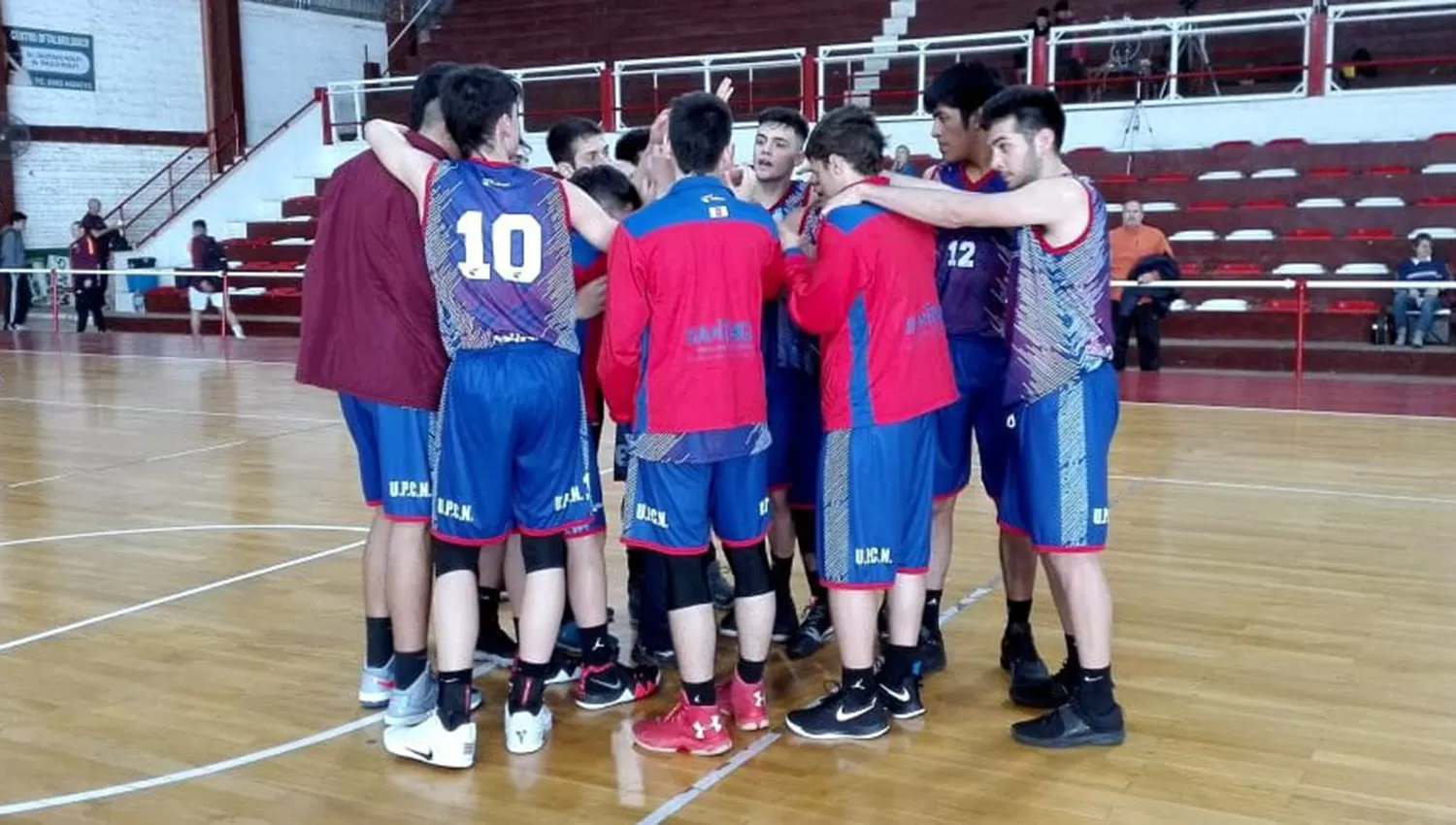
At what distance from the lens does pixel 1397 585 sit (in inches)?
215

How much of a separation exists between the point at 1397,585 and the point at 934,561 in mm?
2197

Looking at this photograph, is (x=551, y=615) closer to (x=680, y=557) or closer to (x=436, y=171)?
(x=680, y=557)

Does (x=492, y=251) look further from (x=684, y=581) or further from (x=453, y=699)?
(x=453, y=699)

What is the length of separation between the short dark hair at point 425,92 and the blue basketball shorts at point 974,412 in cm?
178

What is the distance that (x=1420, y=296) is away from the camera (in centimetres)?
1191

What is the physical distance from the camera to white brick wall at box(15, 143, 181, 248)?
20031 millimetres

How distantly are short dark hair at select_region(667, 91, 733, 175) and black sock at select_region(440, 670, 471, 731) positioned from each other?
155 cm

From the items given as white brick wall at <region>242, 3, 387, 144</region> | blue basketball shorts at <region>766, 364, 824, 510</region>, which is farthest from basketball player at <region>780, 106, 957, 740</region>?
white brick wall at <region>242, 3, 387, 144</region>

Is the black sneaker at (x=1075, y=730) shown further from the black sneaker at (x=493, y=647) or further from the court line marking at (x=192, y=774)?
the court line marking at (x=192, y=774)

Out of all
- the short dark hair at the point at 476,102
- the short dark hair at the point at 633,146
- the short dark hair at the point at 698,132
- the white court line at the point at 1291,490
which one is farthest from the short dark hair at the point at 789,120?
the white court line at the point at 1291,490

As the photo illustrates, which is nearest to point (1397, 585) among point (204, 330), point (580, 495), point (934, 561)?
point (934, 561)

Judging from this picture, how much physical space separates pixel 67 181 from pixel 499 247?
1958 cm

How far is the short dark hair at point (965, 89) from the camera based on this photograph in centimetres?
436

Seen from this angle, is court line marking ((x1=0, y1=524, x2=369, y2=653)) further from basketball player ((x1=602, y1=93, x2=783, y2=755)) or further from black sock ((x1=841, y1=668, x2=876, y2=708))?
black sock ((x1=841, y1=668, x2=876, y2=708))
